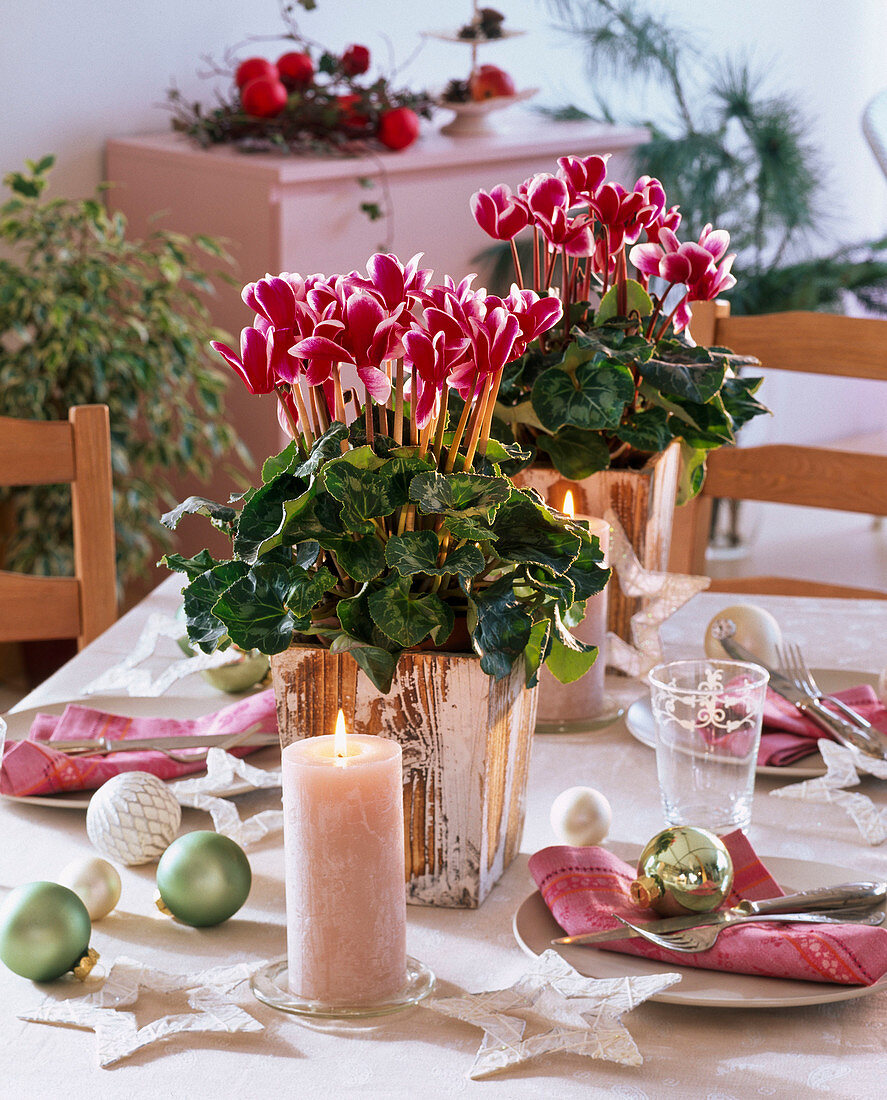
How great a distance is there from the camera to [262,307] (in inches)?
25.6

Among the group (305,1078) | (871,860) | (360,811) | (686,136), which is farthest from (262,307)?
(686,136)

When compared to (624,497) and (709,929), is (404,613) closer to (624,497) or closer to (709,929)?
(709,929)

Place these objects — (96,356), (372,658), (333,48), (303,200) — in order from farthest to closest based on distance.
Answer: (333,48) → (303,200) → (96,356) → (372,658)

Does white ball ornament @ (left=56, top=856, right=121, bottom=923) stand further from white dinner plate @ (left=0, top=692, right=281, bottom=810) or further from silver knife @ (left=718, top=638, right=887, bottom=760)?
silver knife @ (left=718, top=638, right=887, bottom=760)

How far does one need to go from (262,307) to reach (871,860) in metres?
0.47

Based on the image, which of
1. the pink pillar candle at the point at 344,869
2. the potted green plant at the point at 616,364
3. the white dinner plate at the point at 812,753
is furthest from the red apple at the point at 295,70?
the pink pillar candle at the point at 344,869

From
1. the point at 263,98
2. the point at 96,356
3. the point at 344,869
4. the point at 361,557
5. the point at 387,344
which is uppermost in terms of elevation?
the point at 263,98

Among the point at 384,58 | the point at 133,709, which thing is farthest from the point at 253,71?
the point at 133,709

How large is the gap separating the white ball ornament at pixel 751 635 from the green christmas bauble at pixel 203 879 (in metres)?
0.49

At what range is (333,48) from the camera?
3.30 m

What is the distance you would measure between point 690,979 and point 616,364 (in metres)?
0.48

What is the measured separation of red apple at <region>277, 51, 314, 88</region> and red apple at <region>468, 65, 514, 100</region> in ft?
1.37

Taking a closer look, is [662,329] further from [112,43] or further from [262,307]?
[112,43]

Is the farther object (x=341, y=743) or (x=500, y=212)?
(x=500, y=212)
